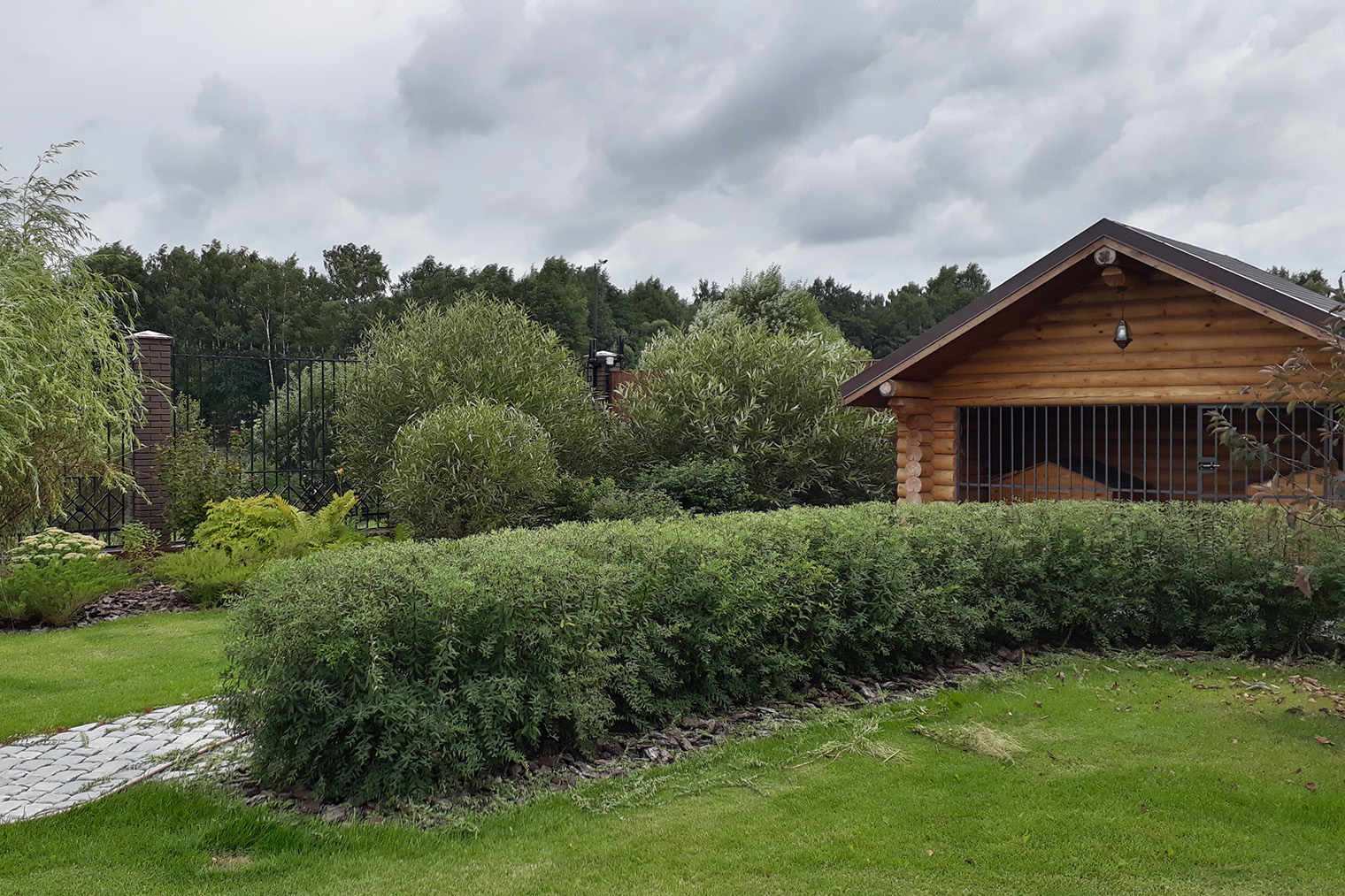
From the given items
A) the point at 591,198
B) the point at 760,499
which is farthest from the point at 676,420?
the point at 591,198

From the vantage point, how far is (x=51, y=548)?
9562 mm

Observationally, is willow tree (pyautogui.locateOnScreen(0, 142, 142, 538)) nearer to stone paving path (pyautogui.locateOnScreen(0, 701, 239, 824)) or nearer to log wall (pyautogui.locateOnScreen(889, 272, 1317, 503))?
stone paving path (pyautogui.locateOnScreen(0, 701, 239, 824))

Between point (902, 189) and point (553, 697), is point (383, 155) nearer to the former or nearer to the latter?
point (902, 189)

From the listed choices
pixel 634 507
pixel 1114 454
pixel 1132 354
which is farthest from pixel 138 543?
pixel 1114 454

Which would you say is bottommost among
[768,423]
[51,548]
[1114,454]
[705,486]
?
[51,548]

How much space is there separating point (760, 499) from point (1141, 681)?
24.4 ft

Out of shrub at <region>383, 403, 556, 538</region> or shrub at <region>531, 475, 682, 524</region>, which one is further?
shrub at <region>531, 475, 682, 524</region>

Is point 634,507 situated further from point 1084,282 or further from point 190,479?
point 190,479

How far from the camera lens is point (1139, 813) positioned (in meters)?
3.95

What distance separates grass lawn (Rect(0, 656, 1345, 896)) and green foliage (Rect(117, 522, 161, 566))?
25.1 ft

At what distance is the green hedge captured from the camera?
4.19 meters

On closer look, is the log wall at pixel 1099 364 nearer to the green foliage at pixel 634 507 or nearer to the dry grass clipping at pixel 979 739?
the green foliage at pixel 634 507

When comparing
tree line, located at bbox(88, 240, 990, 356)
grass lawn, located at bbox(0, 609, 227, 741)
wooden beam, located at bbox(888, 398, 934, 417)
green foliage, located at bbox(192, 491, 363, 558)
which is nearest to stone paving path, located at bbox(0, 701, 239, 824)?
grass lawn, located at bbox(0, 609, 227, 741)

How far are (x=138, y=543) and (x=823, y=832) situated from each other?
10.6 m
